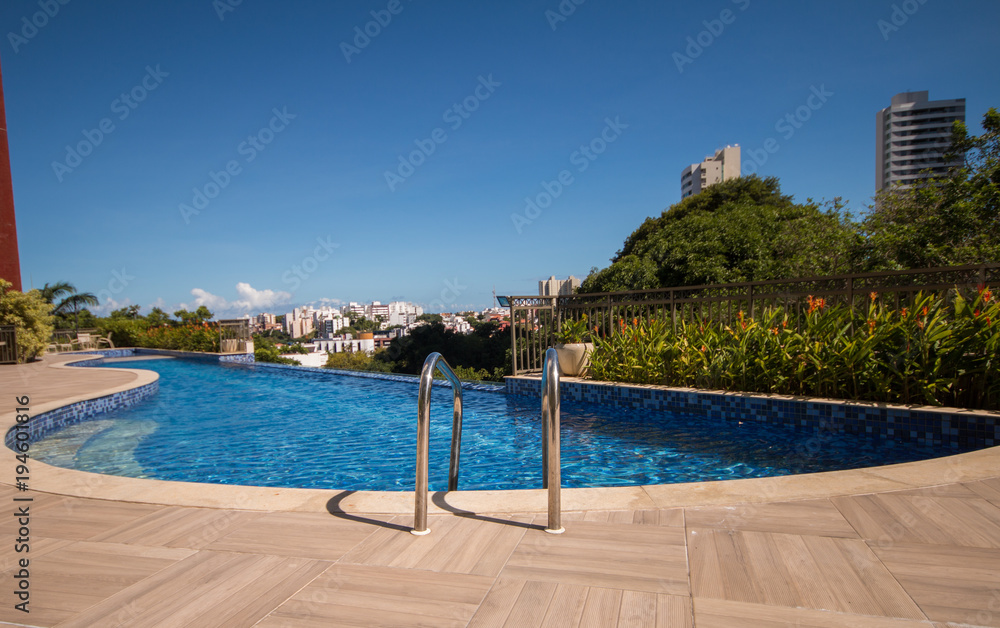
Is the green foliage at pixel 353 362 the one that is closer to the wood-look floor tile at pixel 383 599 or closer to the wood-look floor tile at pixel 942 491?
the wood-look floor tile at pixel 383 599

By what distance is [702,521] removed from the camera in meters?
2.25

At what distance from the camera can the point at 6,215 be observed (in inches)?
665

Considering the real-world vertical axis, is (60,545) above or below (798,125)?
below

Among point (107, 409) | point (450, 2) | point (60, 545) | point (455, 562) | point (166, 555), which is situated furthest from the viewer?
point (450, 2)

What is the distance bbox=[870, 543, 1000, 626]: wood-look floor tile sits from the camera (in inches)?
59.5

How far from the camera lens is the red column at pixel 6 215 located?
653 inches

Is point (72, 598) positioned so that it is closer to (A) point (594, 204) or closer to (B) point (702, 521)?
(B) point (702, 521)

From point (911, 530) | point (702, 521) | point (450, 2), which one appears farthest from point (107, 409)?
point (450, 2)

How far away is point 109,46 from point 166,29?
4.58 feet

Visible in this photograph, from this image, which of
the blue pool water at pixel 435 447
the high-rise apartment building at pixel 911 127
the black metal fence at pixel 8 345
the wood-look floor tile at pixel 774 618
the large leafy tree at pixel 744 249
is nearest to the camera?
the wood-look floor tile at pixel 774 618

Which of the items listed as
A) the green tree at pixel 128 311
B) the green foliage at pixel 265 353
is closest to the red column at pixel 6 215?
the green foliage at pixel 265 353

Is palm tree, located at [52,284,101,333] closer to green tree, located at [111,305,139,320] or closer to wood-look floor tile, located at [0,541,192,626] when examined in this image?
green tree, located at [111,305,139,320]

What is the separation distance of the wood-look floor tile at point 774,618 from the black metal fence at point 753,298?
442 centimetres

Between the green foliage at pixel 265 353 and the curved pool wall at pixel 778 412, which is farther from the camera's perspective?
the green foliage at pixel 265 353
